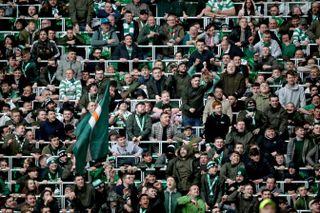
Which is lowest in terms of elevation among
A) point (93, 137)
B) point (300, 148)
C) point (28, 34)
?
point (300, 148)

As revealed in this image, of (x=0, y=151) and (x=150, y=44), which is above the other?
(x=150, y=44)

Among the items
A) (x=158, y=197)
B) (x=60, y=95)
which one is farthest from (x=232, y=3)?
(x=158, y=197)

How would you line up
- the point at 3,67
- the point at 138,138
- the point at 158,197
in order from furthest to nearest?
the point at 3,67 < the point at 138,138 < the point at 158,197

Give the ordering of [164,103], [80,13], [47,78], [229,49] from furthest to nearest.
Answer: [80,13] < [229,49] < [47,78] < [164,103]

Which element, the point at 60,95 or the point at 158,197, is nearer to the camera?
the point at 158,197

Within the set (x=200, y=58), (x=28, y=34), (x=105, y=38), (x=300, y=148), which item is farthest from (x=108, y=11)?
(x=300, y=148)

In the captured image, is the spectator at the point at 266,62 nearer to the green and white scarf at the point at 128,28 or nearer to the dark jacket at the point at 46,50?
the green and white scarf at the point at 128,28

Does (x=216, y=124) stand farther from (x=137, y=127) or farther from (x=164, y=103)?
(x=137, y=127)

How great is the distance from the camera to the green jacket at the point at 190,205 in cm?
2714

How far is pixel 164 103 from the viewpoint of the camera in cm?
2964

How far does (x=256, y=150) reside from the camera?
28.2 meters

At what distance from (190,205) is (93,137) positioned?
8.14 ft

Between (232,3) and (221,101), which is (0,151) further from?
(232,3)

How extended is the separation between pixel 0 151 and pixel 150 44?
4.31m
